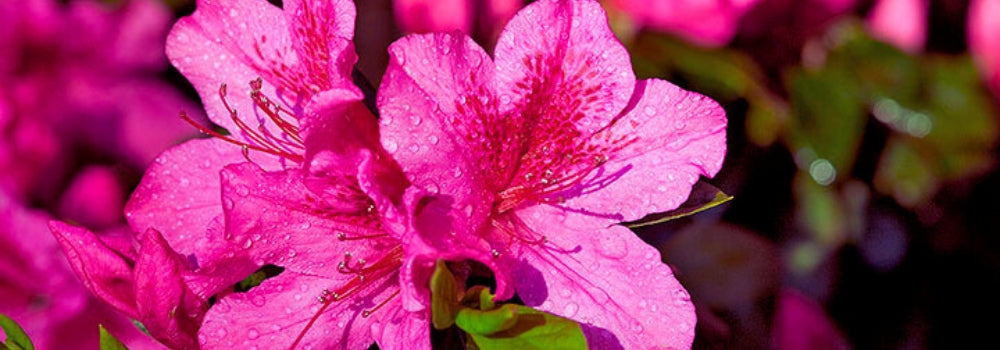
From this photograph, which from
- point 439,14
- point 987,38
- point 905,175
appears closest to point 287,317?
point 439,14

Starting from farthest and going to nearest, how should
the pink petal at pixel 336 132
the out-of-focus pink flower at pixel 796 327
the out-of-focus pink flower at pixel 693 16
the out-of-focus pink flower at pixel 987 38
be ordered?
1. the out-of-focus pink flower at pixel 987 38
2. the out-of-focus pink flower at pixel 693 16
3. the out-of-focus pink flower at pixel 796 327
4. the pink petal at pixel 336 132

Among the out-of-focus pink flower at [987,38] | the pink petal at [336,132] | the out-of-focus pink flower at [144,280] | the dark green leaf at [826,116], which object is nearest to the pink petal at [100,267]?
the out-of-focus pink flower at [144,280]

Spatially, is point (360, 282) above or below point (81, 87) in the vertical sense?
above

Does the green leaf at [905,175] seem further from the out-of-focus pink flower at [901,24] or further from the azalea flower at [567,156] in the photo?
the azalea flower at [567,156]

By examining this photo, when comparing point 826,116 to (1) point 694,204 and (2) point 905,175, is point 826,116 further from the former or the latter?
(1) point 694,204

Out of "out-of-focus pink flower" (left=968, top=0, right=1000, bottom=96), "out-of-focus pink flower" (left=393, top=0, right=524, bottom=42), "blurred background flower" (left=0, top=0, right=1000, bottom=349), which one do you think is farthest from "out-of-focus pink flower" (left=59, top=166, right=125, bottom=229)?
"out-of-focus pink flower" (left=968, top=0, right=1000, bottom=96)

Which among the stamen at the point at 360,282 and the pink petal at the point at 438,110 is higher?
the pink petal at the point at 438,110
